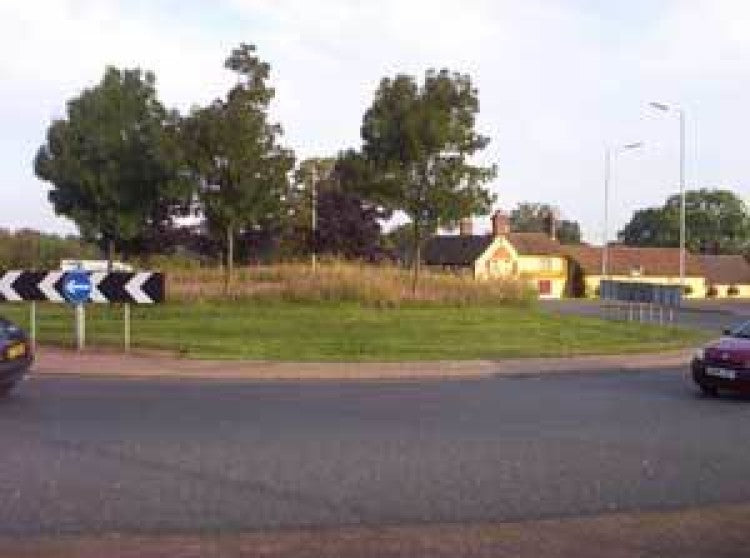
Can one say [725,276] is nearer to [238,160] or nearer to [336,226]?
[336,226]

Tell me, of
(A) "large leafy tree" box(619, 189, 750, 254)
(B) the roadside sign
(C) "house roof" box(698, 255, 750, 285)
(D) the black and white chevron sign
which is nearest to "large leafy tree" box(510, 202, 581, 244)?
(A) "large leafy tree" box(619, 189, 750, 254)

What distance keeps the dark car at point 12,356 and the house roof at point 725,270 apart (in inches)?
4448

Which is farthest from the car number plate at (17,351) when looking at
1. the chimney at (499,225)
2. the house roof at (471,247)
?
the chimney at (499,225)

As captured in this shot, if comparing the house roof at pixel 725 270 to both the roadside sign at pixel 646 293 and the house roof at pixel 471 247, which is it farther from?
the roadside sign at pixel 646 293

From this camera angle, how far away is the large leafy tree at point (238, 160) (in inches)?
1394

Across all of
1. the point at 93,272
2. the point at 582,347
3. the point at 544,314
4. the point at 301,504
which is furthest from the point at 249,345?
the point at 301,504

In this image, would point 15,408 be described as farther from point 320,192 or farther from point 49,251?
point 320,192

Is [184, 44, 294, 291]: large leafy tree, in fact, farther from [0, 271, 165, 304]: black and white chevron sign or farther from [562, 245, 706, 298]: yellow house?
[562, 245, 706, 298]: yellow house

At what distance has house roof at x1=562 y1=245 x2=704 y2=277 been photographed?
119812 millimetres

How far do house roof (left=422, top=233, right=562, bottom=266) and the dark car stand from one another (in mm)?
95295

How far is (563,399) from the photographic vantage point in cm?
1959

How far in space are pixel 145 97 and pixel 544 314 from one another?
48.4 ft

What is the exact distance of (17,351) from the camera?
57.0 ft

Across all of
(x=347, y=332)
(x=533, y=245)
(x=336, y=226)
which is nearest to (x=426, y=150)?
(x=347, y=332)
